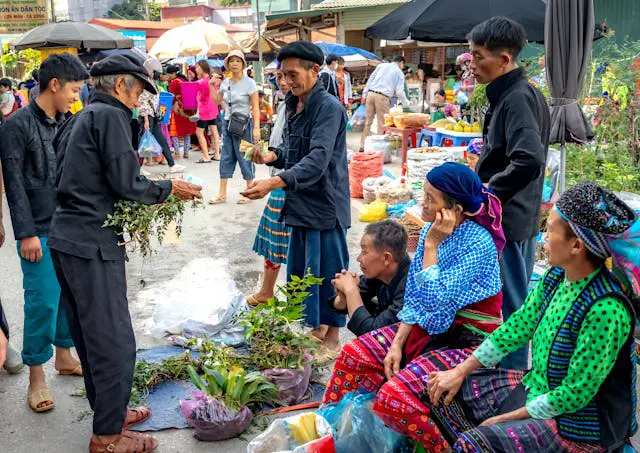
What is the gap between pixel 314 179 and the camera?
4.14 meters

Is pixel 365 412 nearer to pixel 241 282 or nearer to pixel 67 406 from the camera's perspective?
pixel 67 406

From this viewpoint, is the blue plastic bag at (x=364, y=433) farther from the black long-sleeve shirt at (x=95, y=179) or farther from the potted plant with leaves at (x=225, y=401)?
the black long-sleeve shirt at (x=95, y=179)

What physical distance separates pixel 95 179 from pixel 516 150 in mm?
2082

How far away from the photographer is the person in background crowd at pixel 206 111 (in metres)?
13.0

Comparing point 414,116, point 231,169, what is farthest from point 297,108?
point 414,116

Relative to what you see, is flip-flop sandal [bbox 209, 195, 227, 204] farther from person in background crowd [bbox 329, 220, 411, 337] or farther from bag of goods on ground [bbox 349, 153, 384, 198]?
person in background crowd [bbox 329, 220, 411, 337]

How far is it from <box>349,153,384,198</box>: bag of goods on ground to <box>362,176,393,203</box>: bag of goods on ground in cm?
42

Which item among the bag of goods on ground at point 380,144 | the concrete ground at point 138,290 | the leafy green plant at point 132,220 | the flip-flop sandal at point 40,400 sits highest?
the leafy green plant at point 132,220

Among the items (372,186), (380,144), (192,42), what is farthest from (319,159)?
(192,42)

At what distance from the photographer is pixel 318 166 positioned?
4.13 meters

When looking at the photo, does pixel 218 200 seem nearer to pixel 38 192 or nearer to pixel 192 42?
pixel 38 192

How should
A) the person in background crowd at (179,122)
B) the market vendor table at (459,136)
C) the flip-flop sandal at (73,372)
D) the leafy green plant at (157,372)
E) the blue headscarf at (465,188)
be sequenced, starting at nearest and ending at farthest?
the blue headscarf at (465,188) → the leafy green plant at (157,372) → the flip-flop sandal at (73,372) → the market vendor table at (459,136) → the person in background crowd at (179,122)

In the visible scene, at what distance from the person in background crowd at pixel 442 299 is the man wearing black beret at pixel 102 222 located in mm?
1201

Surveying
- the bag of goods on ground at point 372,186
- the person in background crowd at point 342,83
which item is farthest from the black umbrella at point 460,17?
the person in background crowd at point 342,83
